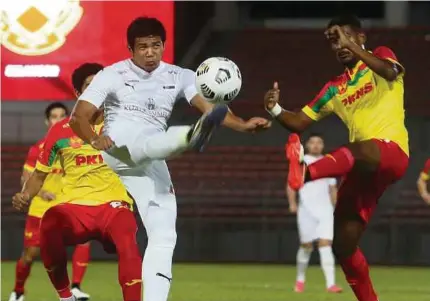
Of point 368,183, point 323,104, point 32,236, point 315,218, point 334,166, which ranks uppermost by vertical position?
point 323,104

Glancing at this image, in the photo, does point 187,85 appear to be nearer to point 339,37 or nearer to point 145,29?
point 145,29

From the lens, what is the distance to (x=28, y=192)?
368 inches

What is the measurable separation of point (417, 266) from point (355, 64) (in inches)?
387

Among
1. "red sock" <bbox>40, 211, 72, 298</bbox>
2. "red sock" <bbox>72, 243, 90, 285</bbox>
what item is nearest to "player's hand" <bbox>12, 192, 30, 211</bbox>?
"red sock" <bbox>40, 211, 72, 298</bbox>

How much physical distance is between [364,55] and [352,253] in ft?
4.35

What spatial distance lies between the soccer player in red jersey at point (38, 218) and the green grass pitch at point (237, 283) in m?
0.36

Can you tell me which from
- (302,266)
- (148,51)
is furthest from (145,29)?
(302,266)

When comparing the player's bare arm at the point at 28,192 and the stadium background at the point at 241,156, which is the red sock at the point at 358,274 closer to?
the player's bare arm at the point at 28,192

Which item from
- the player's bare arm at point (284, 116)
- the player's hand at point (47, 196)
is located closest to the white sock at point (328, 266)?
the player's hand at point (47, 196)

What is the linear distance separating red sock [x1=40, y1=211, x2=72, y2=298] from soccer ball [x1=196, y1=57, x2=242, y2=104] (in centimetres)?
159

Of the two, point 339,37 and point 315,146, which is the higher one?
point 339,37

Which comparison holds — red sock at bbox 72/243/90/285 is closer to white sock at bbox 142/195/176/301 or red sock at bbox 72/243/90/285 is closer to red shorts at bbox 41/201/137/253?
red shorts at bbox 41/201/137/253

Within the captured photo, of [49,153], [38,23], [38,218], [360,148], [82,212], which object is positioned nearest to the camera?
[360,148]

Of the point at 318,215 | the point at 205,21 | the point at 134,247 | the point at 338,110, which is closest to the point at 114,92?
the point at 134,247
